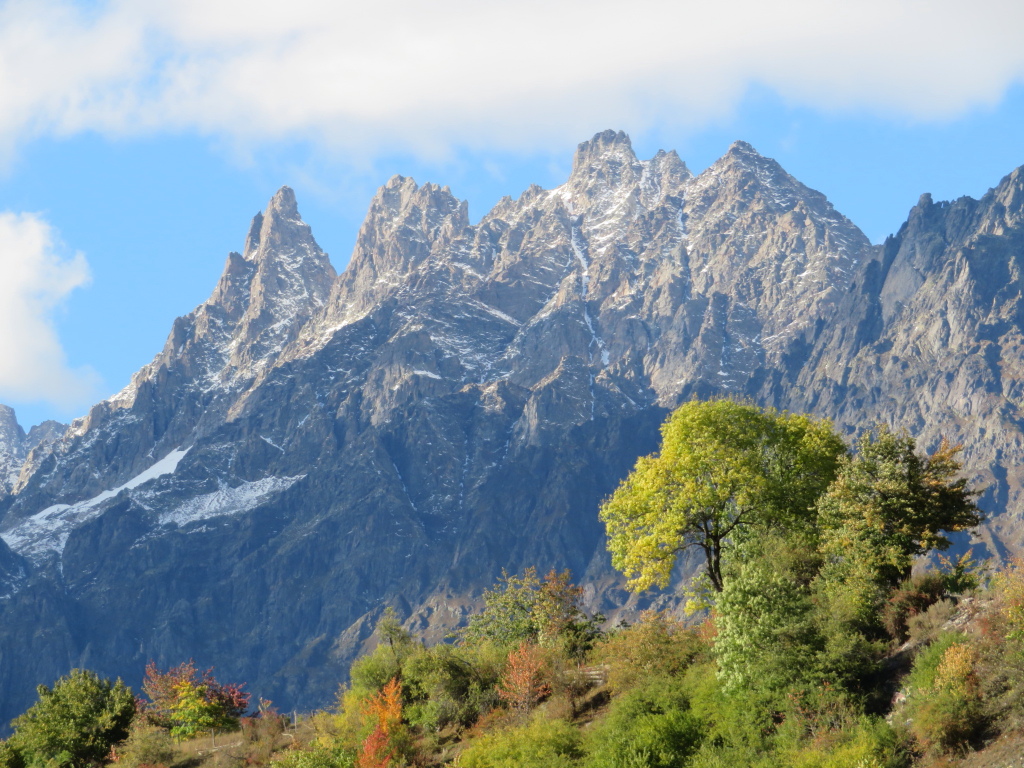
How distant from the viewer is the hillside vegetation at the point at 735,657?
44219 mm

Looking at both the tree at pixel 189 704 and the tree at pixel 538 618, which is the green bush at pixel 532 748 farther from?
the tree at pixel 189 704

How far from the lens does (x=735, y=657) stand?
49.1m

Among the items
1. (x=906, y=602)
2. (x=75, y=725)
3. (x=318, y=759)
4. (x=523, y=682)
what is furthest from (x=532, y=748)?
(x=75, y=725)

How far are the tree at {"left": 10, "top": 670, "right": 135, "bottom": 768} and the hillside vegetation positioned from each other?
206 millimetres

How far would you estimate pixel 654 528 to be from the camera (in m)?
58.9

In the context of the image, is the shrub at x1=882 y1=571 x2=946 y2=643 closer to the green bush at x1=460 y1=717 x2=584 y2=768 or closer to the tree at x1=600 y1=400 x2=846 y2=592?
the tree at x1=600 y1=400 x2=846 y2=592

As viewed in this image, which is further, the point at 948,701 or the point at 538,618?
the point at 538,618

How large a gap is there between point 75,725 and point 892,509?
187ft

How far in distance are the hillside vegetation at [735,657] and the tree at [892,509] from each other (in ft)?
0.32

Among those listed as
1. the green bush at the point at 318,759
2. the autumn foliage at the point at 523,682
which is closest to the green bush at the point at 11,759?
the green bush at the point at 318,759

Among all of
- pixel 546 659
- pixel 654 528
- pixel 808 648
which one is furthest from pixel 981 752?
pixel 546 659

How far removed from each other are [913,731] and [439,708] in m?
27.4

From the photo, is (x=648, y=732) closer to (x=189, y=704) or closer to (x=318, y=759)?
(x=318, y=759)

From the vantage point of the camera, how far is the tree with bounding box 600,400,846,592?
193ft
